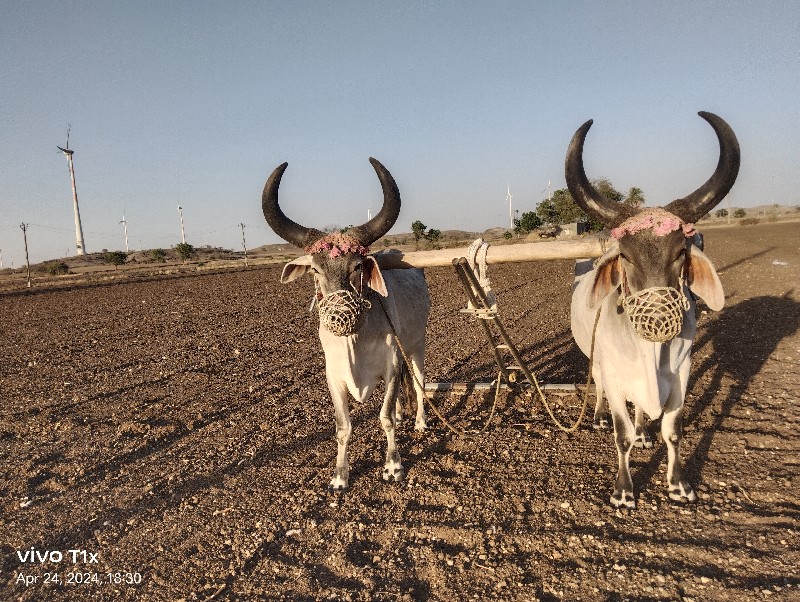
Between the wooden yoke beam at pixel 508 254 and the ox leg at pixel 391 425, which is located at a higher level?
the wooden yoke beam at pixel 508 254

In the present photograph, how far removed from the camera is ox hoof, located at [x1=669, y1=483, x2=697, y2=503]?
4669 mm

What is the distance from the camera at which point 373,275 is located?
16.7 ft

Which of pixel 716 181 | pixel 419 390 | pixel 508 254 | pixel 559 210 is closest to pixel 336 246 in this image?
pixel 508 254

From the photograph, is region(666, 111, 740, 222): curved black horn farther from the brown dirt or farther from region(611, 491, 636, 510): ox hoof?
the brown dirt

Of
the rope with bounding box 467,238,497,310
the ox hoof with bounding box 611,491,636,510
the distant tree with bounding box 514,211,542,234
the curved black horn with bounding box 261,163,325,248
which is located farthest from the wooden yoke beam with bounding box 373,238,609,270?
the distant tree with bounding box 514,211,542,234

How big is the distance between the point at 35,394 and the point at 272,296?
15.0 metres

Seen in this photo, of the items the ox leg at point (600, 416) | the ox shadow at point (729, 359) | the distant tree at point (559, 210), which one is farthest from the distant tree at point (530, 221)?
the ox leg at point (600, 416)

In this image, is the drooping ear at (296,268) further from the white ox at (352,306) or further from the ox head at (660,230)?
the ox head at (660,230)

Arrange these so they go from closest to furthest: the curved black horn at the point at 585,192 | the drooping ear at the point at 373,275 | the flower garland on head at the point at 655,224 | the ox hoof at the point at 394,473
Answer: the flower garland on head at the point at 655,224, the curved black horn at the point at 585,192, the drooping ear at the point at 373,275, the ox hoof at the point at 394,473

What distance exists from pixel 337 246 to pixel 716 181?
3.08m

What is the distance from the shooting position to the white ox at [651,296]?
159 inches

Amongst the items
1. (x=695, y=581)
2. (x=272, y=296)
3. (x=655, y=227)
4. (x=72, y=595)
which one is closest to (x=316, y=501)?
(x=72, y=595)

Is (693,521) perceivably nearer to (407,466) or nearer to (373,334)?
(407,466)

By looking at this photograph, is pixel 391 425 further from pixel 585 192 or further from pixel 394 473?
pixel 585 192
